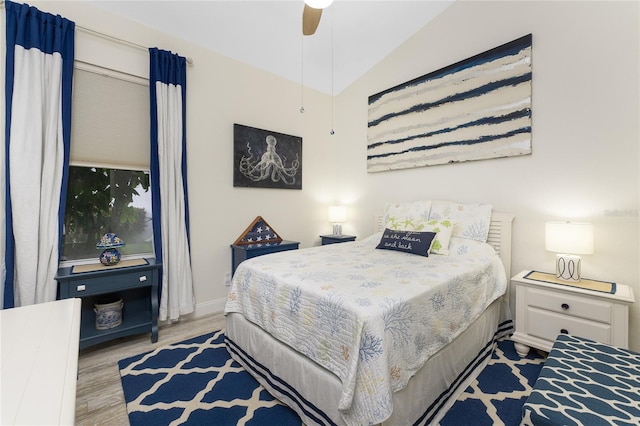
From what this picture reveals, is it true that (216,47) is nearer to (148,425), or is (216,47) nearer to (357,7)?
(357,7)

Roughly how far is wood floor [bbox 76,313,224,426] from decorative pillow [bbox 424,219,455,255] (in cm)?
220

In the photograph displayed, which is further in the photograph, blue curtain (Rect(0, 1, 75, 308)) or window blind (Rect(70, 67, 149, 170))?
Result: window blind (Rect(70, 67, 149, 170))

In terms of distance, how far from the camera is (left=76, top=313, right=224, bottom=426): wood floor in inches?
61.9

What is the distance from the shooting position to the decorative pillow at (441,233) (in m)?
2.49

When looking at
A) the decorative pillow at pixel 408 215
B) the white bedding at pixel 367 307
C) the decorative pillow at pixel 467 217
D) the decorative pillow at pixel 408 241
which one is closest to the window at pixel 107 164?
the white bedding at pixel 367 307

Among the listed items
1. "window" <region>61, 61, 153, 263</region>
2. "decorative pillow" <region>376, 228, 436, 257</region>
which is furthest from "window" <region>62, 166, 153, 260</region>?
"decorative pillow" <region>376, 228, 436, 257</region>

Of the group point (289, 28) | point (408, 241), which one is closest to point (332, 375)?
point (408, 241)

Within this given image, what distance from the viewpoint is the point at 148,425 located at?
1484 millimetres

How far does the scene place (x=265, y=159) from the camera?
3.47m

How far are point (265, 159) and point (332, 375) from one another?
8.82ft

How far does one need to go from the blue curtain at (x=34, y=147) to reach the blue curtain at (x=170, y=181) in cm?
61

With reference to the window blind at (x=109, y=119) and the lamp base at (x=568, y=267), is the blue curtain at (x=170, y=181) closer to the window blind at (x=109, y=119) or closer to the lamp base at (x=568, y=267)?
the window blind at (x=109, y=119)

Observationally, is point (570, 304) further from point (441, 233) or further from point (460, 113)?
point (460, 113)

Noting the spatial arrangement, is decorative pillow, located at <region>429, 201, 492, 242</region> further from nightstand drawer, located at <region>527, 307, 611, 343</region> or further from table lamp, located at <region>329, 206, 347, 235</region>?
table lamp, located at <region>329, 206, 347, 235</region>
